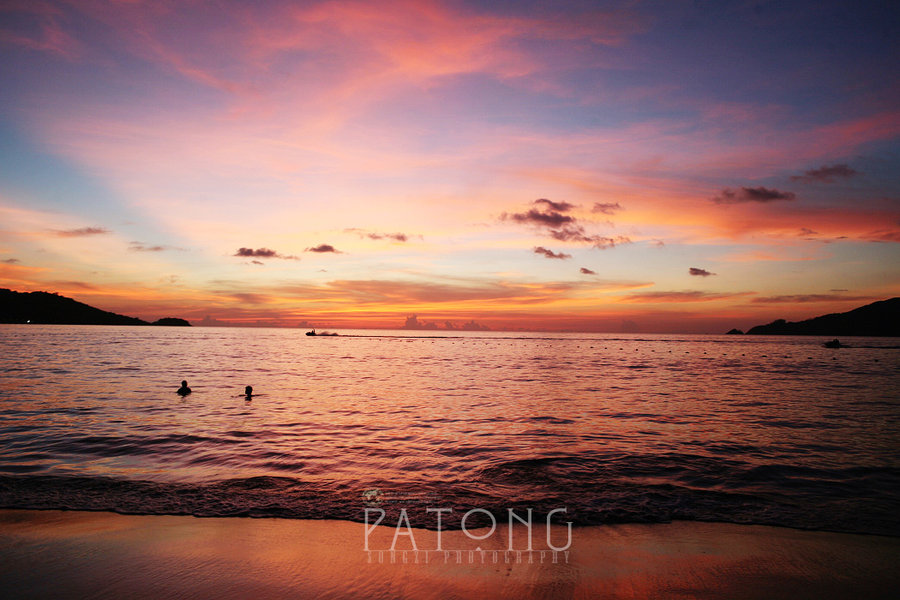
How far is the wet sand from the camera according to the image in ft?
20.1

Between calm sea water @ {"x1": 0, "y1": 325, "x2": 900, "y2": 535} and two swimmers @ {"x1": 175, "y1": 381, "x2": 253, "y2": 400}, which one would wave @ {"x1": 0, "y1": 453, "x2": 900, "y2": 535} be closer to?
calm sea water @ {"x1": 0, "y1": 325, "x2": 900, "y2": 535}

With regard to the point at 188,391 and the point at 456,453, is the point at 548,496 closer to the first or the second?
the point at 456,453

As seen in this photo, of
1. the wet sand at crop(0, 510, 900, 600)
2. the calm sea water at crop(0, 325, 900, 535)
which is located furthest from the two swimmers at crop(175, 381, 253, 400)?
the wet sand at crop(0, 510, 900, 600)

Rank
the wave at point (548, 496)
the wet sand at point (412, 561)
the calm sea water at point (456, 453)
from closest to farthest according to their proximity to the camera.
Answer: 1. the wet sand at point (412, 561)
2. the wave at point (548, 496)
3. the calm sea water at point (456, 453)

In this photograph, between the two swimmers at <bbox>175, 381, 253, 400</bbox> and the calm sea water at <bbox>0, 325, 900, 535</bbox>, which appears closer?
the calm sea water at <bbox>0, 325, 900, 535</bbox>

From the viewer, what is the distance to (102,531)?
26.4 feet

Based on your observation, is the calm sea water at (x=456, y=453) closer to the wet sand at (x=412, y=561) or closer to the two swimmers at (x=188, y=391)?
the two swimmers at (x=188, y=391)

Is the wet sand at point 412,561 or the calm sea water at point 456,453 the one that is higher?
the wet sand at point 412,561

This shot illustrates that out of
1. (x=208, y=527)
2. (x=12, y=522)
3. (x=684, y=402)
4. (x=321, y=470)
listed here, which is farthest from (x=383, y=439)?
(x=684, y=402)

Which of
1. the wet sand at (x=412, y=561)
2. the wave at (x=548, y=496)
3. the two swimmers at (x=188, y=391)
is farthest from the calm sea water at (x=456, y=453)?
the wet sand at (x=412, y=561)

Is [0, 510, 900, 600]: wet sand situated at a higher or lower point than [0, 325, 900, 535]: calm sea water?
higher

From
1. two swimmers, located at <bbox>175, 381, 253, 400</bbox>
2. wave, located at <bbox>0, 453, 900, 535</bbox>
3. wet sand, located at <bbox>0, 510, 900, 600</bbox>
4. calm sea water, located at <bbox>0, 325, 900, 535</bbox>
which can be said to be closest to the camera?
wet sand, located at <bbox>0, 510, 900, 600</bbox>

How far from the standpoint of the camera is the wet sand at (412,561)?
6137 millimetres

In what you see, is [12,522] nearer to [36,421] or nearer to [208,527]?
[208,527]
